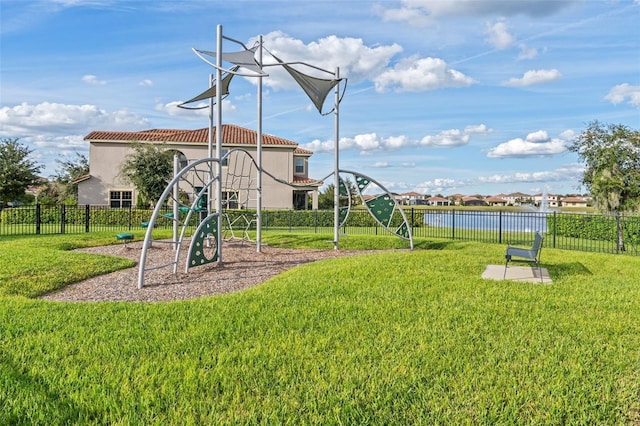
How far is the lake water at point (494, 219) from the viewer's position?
1694 cm

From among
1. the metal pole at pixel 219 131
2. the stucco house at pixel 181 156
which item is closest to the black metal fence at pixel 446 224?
the metal pole at pixel 219 131

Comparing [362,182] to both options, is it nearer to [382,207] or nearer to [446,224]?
[382,207]

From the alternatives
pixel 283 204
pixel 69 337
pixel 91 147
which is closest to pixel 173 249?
pixel 69 337

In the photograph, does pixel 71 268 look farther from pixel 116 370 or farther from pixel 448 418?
pixel 448 418

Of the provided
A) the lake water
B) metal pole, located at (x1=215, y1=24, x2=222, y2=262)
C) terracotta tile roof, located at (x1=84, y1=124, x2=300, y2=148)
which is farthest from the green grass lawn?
terracotta tile roof, located at (x1=84, y1=124, x2=300, y2=148)

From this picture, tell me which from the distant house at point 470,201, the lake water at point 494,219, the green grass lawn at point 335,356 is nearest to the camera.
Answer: the green grass lawn at point 335,356

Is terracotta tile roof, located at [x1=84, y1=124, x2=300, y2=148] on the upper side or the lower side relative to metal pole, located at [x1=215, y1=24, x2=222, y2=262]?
upper

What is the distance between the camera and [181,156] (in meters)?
32.0

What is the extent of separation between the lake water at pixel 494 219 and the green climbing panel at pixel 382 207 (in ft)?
20.9

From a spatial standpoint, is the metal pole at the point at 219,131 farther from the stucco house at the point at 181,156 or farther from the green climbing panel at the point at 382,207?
the stucco house at the point at 181,156

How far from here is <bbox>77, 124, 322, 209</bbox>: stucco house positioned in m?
33.1

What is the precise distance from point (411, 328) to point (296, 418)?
79.8 inches

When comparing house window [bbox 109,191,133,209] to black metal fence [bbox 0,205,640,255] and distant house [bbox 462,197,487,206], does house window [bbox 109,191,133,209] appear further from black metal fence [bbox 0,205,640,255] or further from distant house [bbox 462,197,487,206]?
distant house [bbox 462,197,487,206]

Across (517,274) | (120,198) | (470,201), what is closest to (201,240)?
(517,274)
